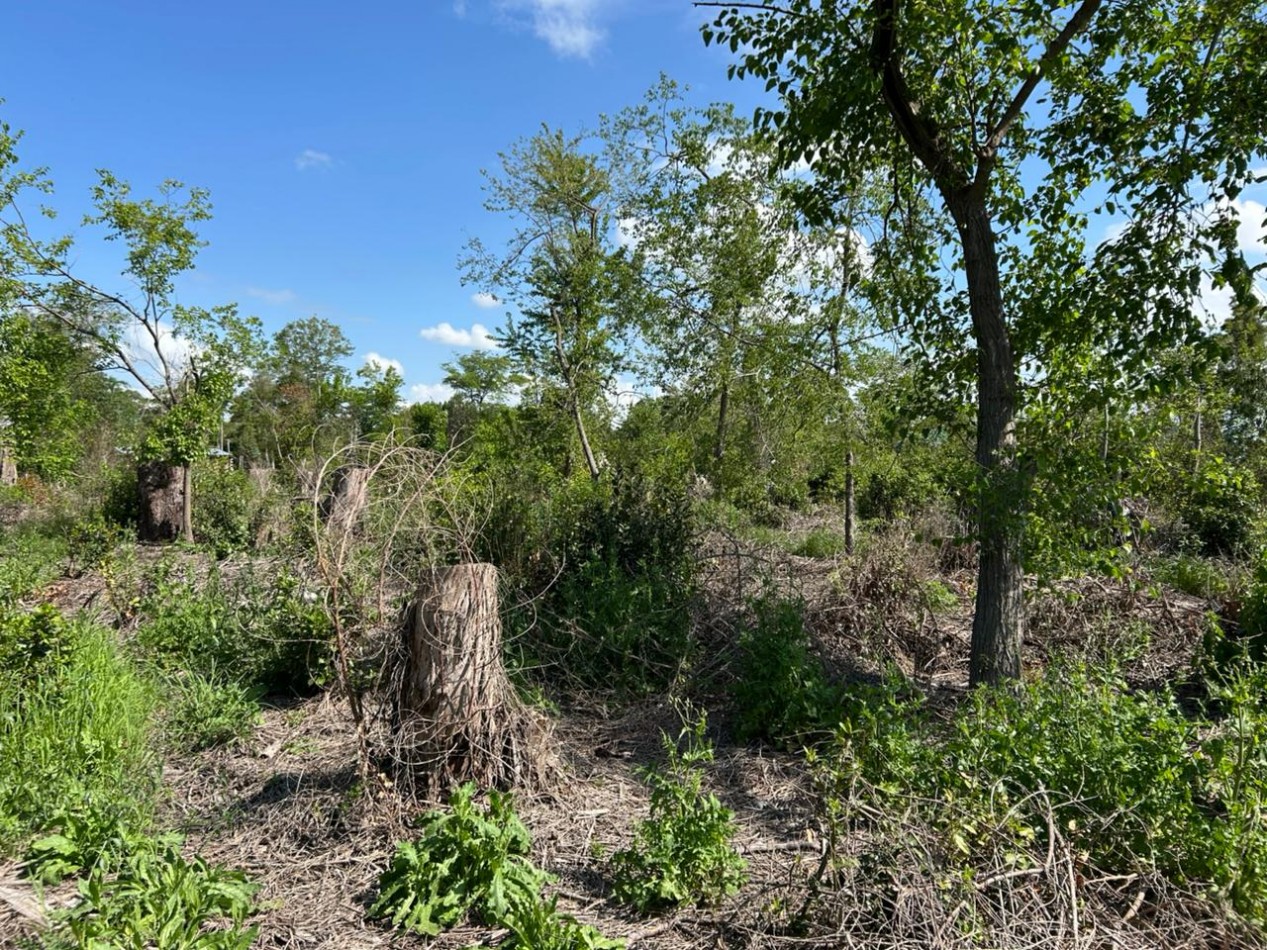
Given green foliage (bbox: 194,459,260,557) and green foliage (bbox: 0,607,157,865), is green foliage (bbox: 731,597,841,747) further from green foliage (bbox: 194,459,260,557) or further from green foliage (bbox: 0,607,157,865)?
green foliage (bbox: 194,459,260,557)

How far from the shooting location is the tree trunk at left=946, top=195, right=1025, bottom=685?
4.69 metres

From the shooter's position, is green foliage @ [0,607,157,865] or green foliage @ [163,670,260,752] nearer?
→ green foliage @ [0,607,157,865]

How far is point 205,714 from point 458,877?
2441 mm

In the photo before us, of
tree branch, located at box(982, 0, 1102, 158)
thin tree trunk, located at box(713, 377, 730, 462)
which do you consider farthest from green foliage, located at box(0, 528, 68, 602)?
thin tree trunk, located at box(713, 377, 730, 462)

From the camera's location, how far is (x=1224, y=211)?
14.6 ft

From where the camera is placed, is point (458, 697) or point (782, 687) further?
point (782, 687)

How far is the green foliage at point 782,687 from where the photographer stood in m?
4.48

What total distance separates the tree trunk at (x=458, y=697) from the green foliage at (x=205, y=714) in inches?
55.2

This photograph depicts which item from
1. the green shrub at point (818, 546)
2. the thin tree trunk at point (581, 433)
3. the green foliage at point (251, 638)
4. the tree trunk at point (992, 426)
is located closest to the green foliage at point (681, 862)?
the tree trunk at point (992, 426)

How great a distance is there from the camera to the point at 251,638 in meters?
5.39

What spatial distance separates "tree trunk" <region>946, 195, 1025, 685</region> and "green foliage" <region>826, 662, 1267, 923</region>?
1.43 m

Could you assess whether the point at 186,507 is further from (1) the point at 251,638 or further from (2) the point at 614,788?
(2) the point at 614,788

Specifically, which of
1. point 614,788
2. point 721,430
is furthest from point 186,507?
point 614,788

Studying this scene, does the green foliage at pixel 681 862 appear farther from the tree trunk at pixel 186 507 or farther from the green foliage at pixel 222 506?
the tree trunk at pixel 186 507
